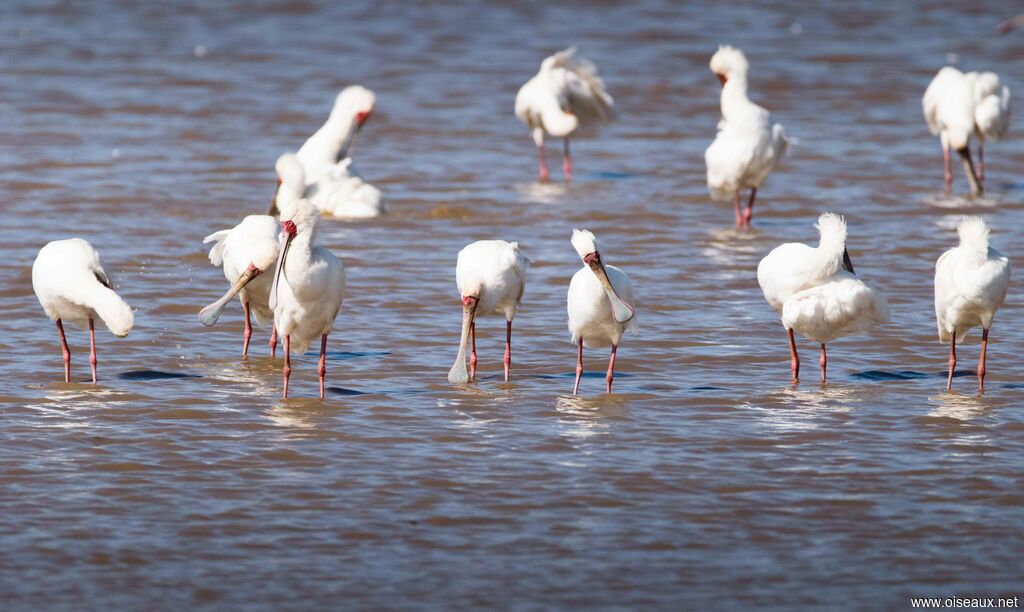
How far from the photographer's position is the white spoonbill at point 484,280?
29.1 ft

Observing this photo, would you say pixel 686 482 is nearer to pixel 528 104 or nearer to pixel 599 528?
pixel 599 528

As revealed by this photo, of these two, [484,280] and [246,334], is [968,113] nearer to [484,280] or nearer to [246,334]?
[484,280]

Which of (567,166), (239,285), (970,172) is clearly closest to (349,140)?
(567,166)

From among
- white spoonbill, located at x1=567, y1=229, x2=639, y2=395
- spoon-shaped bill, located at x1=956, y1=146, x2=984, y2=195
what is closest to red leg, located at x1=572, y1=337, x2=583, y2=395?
white spoonbill, located at x1=567, y1=229, x2=639, y2=395

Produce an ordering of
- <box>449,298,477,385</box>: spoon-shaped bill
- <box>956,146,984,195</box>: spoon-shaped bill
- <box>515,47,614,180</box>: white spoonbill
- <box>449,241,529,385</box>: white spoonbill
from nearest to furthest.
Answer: <box>449,298,477,385</box>: spoon-shaped bill → <box>449,241,529,385</box>: white spoonbill → <box>956,146,984,195</box>: spoon-shaped bill → <box>515,47,614,180</box>: white spoonbill

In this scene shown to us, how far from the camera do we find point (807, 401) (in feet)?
27.8

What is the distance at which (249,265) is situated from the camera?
8.99 metres

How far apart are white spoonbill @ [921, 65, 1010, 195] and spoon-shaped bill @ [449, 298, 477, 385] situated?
767 cm

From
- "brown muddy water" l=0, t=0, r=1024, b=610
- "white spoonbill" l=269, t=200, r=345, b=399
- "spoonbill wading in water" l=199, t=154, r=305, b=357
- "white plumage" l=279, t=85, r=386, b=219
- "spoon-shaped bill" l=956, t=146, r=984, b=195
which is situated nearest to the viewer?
"brown muddy water" l=0, t=0, r=1024, b=610

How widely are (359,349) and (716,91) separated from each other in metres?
12.8

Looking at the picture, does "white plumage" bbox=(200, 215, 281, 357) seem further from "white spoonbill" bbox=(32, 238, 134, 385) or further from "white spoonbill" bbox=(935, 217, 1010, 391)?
"white spoonbill" bbox=(935, 217, 1010, 391)

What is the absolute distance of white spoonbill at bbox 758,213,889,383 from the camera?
8648mm

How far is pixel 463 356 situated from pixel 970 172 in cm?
793

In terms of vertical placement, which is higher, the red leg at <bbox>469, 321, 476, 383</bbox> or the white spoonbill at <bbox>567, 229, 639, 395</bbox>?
the white spoonbill at <bbox>567, 229, 639, 395</bbox>
